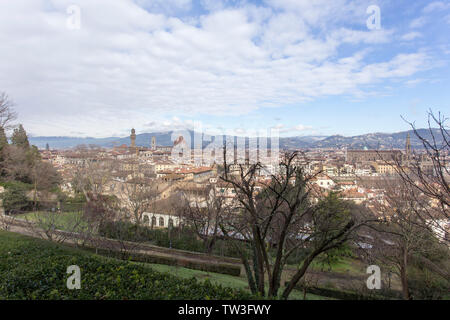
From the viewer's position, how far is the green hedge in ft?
11.9

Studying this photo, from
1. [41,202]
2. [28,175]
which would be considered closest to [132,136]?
[28,175]

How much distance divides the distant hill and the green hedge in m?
4.50

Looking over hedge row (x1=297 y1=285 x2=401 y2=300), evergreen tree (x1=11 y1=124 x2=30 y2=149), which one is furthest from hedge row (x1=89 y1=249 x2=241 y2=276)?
evergreen tree (x1=11 y1=124 x2=30 y2=149)

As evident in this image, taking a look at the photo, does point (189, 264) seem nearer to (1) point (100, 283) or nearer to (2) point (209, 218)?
(2) point (209, 218)

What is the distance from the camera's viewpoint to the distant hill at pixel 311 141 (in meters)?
10.6

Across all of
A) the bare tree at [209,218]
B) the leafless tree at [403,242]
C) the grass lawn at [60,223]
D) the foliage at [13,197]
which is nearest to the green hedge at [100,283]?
the bare tree at [209,218]

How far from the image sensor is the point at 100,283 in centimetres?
398

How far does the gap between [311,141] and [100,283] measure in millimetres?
28626

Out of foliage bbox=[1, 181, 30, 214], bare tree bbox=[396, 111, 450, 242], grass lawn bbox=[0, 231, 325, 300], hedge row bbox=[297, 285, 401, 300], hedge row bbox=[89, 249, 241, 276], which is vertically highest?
bare tree bbox=[396, 111, 450, 242]

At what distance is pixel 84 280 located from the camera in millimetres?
4027

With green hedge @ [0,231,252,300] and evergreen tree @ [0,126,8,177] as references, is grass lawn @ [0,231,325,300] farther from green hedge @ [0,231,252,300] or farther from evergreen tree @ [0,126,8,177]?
evergreen tree @ [0,126,8,177]

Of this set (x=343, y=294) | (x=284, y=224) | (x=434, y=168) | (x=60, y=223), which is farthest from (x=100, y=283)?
(x=60, y=223)
